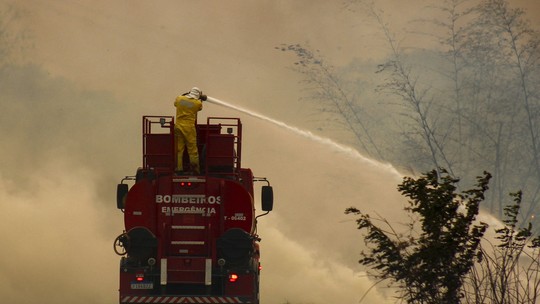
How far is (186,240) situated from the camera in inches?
1248

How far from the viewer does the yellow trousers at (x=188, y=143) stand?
32.0 m

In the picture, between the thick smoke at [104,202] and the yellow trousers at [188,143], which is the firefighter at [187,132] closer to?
the yellow trousers at [188,143]

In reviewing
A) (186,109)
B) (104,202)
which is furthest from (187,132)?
(104,202)

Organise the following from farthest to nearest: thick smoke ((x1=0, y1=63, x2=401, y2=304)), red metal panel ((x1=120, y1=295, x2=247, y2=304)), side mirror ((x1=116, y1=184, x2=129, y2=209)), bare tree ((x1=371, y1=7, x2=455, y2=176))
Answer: bare tree ((x1=371, y1=7, x2=455, y2=176)) → thick smoke ((x1=0, y1=63, x2=401, y2=304)) → side mirror ((x1=116, y1=184, x2=129, y2=209)) → red metal panel ((x1=120, y1=295, x2=247, y2=304))

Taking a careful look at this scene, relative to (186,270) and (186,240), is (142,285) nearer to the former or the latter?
(186,270)

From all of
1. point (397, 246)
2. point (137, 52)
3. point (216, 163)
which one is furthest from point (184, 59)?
point (397, 246)

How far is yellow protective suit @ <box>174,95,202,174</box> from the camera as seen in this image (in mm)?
32062

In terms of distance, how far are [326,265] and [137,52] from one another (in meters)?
14.0

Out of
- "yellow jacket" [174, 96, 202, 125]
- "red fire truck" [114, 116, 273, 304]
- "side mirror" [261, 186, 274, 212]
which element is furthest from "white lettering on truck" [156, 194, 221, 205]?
"yellow jacket" [174, 96, 202, 125]

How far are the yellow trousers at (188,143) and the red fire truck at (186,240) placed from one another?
0.39m

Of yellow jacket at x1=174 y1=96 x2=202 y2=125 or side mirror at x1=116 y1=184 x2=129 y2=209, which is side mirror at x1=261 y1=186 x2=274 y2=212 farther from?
side mirror at x1=116 y1=184 x2=129 y2=209

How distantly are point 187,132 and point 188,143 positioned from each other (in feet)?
0.79

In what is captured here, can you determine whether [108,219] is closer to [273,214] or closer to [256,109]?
[273,214]

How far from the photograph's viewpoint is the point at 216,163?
32.2 metres
